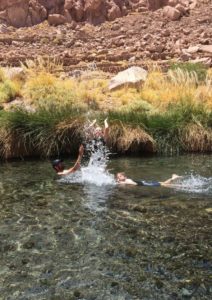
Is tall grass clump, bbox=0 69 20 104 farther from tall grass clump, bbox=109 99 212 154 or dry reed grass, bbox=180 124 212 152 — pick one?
dry reed grass, bbox=180 124 212 152

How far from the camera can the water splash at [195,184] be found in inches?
329

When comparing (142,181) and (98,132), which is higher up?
(98,132)

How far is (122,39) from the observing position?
46.8 metres

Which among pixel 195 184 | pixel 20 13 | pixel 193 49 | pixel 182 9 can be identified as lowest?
pixel 195 184

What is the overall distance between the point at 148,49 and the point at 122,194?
31.4 metres

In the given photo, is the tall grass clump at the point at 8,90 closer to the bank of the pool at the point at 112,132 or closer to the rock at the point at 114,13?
the bank of the pool at the point at 112,132

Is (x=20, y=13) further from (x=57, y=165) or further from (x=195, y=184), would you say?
(x=195, y=184)

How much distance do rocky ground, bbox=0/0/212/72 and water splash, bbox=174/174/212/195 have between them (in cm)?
2062

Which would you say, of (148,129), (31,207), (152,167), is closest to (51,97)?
(148,129)

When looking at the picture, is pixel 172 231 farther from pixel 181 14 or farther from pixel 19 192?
pixel 181 14

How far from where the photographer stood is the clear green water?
486cm

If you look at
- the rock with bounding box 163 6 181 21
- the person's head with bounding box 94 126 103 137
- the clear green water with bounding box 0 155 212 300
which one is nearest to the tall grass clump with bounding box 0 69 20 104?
the person's head with bounding box 94 126 103 137

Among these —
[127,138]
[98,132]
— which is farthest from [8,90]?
[127,138]

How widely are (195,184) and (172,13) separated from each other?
155 feet
